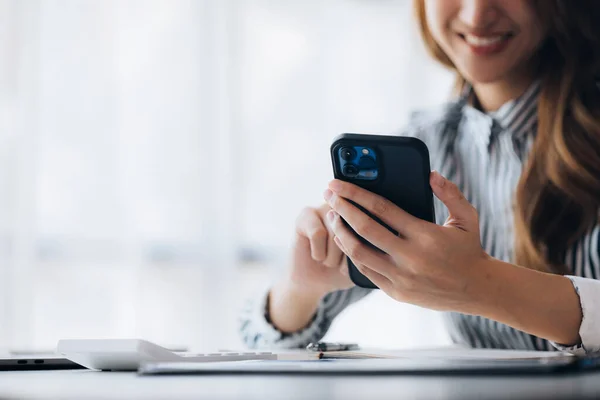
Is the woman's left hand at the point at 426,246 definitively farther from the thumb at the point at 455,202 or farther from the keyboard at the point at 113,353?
the keyboard at the point at 113,353

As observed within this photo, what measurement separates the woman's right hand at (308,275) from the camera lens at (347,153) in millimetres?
155

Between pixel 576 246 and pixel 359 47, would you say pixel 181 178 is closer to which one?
pixel 359 47

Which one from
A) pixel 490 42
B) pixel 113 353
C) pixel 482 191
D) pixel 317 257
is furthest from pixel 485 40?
pixel 113 353

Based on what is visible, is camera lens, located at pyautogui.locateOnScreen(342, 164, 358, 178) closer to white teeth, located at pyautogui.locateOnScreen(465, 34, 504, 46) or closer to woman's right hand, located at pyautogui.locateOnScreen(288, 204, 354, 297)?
woman's right hand, located at pyautogui.locateOnScreen(288, 204, 354, 297)

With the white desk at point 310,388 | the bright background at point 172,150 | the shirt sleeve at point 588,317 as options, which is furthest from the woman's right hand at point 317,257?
the bright background at point 172,150

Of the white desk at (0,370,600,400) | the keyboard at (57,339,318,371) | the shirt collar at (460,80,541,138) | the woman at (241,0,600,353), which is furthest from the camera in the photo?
the shirt collar at (460,80,541,138)

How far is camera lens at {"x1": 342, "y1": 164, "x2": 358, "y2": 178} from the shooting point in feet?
2.28

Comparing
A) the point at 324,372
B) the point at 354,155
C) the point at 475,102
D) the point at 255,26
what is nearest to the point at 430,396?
the point at 324,372

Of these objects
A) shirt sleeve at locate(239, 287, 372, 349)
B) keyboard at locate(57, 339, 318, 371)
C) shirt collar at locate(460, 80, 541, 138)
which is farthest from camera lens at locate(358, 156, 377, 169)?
shirt collar at locate(460, 80, 541, 138)

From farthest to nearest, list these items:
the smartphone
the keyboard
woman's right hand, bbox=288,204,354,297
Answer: woman's right hand, bbox=288,204,354,297 < the smartphone < the keyboard

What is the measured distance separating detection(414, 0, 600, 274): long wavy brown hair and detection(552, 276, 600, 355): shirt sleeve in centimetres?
30

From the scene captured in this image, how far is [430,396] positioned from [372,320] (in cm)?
196

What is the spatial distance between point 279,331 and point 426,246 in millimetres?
434

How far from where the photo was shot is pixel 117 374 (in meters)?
0.52
